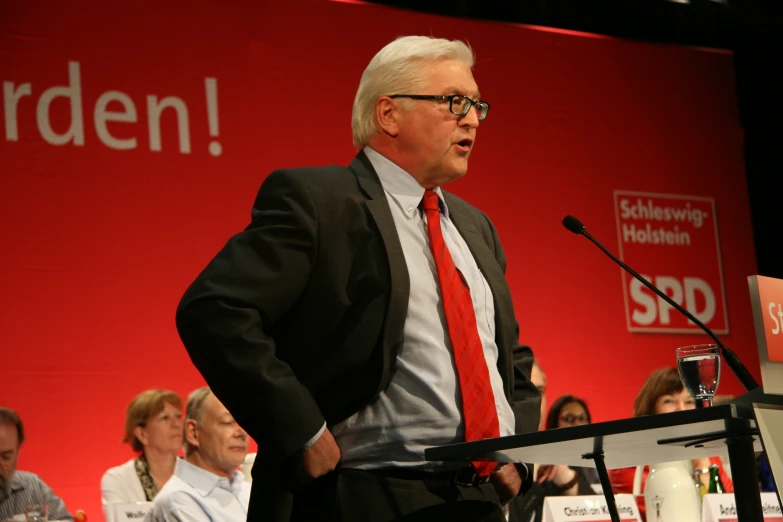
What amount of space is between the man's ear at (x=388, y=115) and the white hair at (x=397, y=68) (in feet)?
0.05

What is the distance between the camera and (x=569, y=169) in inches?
245

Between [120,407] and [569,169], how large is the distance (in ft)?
9.60

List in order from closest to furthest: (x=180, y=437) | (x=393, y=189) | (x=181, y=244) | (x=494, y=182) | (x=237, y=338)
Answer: (x=237, y=338) → (x=393, y=189) → (x=180, y=437) → (x=181, y=244) → (x=494, y=182)

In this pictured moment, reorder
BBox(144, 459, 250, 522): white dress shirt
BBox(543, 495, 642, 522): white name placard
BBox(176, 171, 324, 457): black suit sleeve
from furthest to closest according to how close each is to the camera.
→ 1. BBox(144, 459, 250, 522): white dress shirt
2. BBox(543, 495, 642, 522): white name placard
3. BBox(176, 171, 324, 457): black suit sleeve

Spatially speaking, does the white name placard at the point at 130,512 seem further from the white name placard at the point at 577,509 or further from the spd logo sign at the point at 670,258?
the spd logo sign at the point at 670,258

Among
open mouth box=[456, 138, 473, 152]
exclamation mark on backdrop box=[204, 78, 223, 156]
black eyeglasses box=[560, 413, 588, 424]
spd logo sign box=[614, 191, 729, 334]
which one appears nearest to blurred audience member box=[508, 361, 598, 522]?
black eyeglasses box=[560, 413, 588, 424]

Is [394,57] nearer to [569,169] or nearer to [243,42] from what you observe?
[243,42]

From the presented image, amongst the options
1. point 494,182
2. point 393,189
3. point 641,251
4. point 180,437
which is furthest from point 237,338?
point 641,251

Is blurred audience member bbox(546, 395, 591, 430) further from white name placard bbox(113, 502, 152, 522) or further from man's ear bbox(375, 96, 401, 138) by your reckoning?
man's ear bbox(375, 96, 401, 138)

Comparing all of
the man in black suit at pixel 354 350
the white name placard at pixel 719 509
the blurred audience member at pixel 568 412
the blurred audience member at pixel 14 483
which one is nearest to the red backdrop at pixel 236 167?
the blurred audience member at pixel 14 483

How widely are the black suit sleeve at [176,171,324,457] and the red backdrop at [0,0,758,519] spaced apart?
10.8 ft

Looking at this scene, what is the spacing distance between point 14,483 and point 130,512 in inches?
30.1

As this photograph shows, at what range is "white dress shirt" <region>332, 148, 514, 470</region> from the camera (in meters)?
1.62

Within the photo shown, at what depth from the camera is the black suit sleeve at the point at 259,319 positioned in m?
1.53
